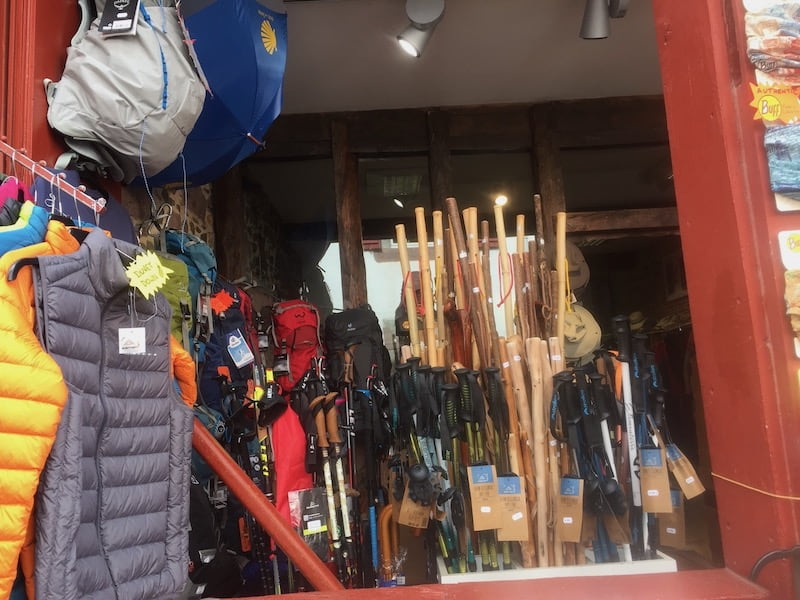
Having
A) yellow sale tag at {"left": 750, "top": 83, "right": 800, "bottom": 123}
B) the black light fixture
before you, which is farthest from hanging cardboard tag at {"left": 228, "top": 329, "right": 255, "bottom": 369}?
yellow sale tag at {"left": 750, "top": 83, "right": 800, "bottom": 123}

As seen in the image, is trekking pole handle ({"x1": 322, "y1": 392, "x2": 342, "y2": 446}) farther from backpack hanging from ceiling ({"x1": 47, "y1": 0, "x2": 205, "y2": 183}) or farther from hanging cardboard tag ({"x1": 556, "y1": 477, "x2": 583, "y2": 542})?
backpack hanging from ceiling ({"x1": 47, "y1": 0, "x2": 205, "y2": 183})

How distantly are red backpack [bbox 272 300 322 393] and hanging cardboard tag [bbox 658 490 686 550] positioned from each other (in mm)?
2111

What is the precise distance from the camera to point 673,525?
249 cm

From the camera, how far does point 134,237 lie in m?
2.29

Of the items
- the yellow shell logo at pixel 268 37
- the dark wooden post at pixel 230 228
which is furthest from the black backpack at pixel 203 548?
the yellow shell logo at pixel 268 37

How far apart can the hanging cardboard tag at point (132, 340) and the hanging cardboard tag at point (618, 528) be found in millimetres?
1958

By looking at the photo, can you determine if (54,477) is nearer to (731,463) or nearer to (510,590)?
(510,590)

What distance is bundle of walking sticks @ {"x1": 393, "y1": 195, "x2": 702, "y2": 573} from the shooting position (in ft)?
7.70

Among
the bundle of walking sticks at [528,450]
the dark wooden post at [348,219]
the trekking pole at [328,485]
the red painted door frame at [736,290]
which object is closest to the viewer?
the red painted door frame at [736,290]

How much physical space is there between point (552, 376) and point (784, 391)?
1183 millimetres

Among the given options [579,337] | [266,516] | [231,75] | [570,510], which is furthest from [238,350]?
[579,337]

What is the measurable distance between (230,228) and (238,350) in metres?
1.22

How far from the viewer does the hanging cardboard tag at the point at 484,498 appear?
224 cm

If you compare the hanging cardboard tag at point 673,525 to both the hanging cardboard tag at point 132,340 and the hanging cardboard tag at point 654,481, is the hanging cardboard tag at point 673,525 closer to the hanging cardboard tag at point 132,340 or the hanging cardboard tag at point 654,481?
the hanging cardboard tag at point 654,481
